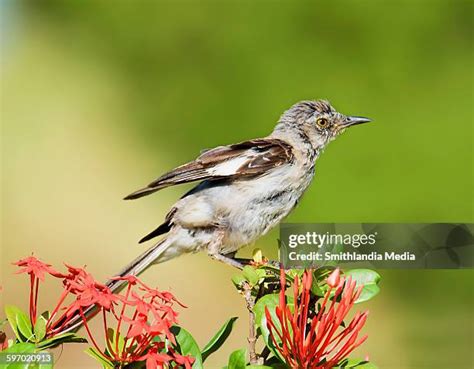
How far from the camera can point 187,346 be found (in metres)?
1.67

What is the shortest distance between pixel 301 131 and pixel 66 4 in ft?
13.9

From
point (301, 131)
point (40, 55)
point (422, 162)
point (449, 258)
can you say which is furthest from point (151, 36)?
point (449, 258)

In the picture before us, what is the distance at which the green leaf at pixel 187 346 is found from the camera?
166 cm

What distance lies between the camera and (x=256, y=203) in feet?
11.5

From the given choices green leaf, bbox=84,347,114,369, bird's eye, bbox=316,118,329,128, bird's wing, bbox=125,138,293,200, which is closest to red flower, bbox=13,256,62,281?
green leaf, bbox=84,347,114,369

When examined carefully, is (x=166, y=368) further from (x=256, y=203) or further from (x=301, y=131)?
(x=301, y=131)

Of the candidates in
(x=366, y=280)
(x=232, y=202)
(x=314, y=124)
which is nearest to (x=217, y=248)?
(x=232, y=202)

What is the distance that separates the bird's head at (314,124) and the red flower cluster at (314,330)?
2.35m

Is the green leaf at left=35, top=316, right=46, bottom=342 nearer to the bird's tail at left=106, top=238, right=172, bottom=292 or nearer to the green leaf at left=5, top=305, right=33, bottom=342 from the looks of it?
the green leaf at left=5, top=305, right=33, bottom=342

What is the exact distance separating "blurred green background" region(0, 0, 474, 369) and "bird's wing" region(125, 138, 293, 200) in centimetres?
221

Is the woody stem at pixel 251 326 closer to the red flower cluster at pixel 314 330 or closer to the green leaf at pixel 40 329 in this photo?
the red flower cluster at pixel 314 330

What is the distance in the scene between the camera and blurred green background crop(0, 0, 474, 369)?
6.31 m

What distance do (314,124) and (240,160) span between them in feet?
1.95

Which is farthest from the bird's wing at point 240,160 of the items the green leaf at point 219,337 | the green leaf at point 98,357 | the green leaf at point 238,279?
the green leaf at point 98,357
